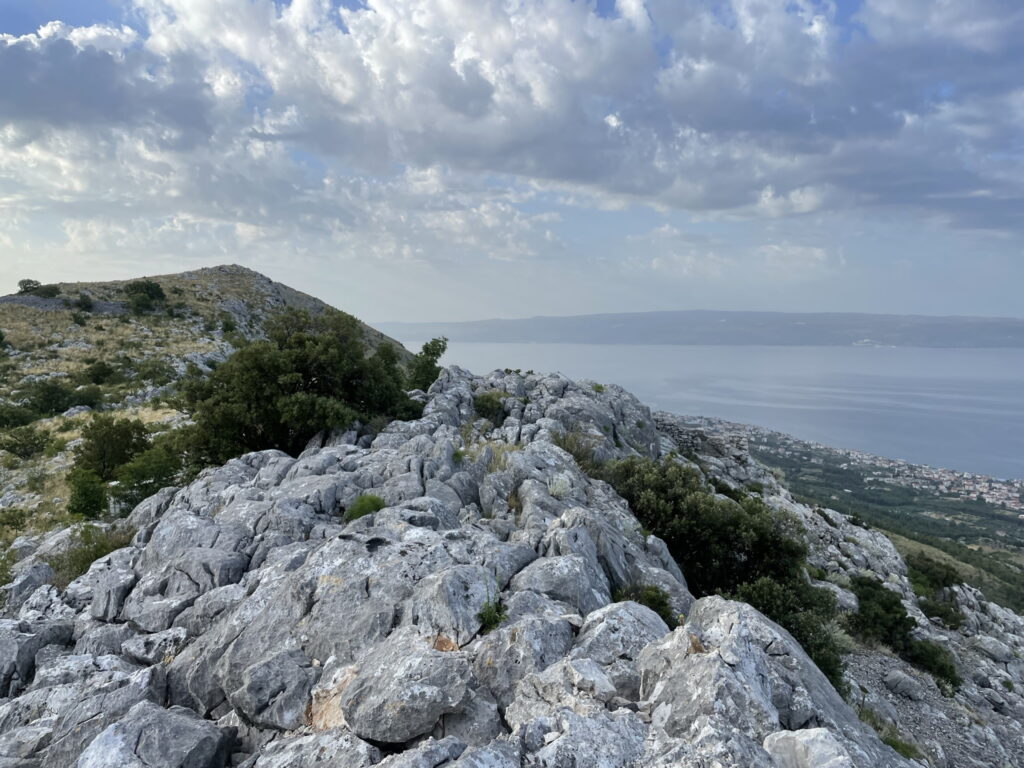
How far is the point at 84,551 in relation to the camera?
14352 millimetres

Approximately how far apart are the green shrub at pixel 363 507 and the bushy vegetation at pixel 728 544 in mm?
11160

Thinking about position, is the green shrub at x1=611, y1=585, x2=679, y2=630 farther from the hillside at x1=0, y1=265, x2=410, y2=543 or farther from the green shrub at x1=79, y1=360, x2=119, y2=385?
the green shrub at x1=79, y1=360, x2=119, y2=385

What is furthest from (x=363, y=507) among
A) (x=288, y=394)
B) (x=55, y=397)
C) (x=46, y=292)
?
(x=46, y=292)

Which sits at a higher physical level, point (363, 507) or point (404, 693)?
point (404, 693)

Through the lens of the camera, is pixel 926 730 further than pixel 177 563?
Yes

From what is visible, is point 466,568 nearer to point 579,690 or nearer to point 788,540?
point 579,690

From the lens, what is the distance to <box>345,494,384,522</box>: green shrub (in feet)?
46.3

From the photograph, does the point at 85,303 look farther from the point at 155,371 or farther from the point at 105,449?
the point at 105,449

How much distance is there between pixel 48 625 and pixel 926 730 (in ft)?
80.9

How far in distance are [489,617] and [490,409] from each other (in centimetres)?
2169

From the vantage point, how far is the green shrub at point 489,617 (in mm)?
9094

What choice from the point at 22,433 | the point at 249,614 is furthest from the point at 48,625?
the point at 22,433

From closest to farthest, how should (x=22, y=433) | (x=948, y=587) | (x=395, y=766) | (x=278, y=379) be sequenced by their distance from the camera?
(x=395, y=766) → (x=278, y=379) → (x=22, y=433) → (x=948, y=587)

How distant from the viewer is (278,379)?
2292 cm
